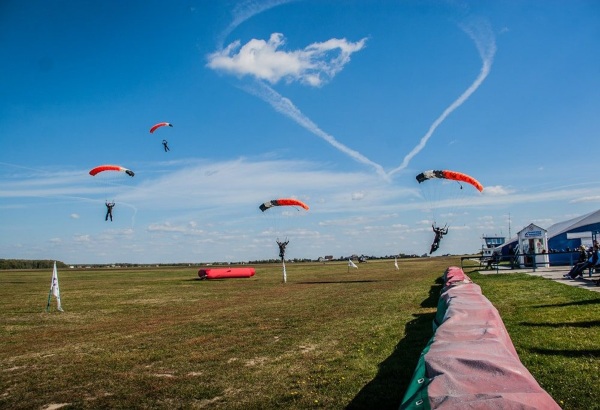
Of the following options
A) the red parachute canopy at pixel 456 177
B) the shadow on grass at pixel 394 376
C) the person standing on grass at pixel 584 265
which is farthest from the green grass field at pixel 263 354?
the red parachute canopy at pixel 456 177

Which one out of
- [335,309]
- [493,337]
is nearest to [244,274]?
[335,309]

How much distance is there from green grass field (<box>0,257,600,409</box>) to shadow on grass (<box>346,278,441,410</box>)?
0.07 ft

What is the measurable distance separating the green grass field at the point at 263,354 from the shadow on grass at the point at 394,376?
20 millimetres

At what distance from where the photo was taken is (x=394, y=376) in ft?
27.0

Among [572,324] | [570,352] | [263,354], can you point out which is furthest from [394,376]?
[572,324]

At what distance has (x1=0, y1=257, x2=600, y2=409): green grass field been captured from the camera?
7531 millimetres

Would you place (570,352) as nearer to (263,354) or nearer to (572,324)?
(572,324)

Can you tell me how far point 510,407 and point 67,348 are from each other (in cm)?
1214

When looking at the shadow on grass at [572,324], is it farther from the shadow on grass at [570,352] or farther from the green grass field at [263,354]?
the shadow on grass at [570,352]

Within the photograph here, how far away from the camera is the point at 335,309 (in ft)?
59.3

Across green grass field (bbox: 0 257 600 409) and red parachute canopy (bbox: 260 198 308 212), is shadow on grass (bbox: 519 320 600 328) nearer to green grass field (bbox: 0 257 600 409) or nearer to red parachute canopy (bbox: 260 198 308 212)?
green grass field (bbox: 0 257 600 409)

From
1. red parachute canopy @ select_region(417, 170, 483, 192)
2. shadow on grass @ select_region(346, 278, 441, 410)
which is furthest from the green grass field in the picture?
red parachute canopy @ select_region(417, 170, 483, 192)

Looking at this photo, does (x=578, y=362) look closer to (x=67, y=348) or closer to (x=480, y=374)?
(x=480, y=374)

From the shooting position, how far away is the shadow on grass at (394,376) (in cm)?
693
